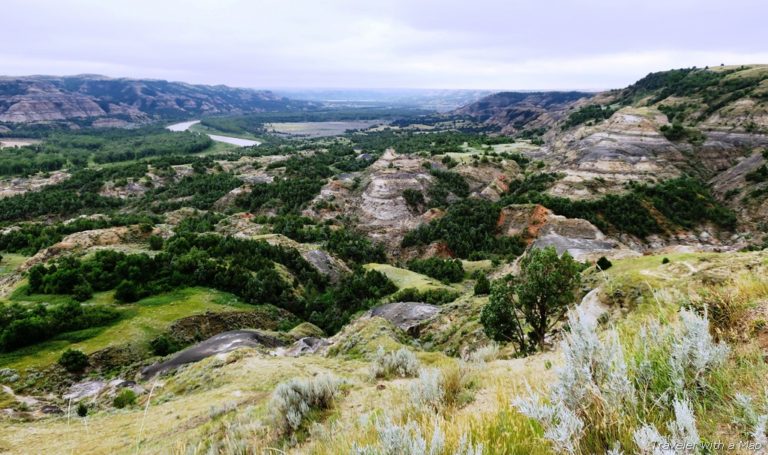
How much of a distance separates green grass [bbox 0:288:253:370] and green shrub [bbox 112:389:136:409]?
27.8 ft

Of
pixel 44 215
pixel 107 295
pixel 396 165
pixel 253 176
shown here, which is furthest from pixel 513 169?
pixel 44 215

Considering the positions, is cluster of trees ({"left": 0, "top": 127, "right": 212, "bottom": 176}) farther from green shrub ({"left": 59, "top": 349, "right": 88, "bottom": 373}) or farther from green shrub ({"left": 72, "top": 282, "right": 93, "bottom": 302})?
green shrub ({"left": 59, "top": 349, "right": 88, "bottom": 373})

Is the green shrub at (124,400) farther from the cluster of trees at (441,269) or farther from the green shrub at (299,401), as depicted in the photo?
the cluster of trees at (441,269)

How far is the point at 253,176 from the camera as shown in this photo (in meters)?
110

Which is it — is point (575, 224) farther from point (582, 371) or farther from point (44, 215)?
point (44, 215)

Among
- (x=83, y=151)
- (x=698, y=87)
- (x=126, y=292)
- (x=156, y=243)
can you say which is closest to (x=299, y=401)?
(x=126, y=292)

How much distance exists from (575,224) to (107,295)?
58.8 meters

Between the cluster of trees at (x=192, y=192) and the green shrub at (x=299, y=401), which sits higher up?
the green shrub at (x=299, y=401)

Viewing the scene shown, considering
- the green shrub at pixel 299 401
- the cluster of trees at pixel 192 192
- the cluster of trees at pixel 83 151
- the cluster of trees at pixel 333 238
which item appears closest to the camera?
the green shrub at pixel 299 401

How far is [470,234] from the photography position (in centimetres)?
6569

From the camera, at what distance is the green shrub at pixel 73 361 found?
22734 mm

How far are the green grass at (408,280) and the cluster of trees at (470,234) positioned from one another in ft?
50.5

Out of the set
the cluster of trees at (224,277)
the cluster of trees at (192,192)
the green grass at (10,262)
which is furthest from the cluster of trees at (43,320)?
the cluster of trees at (192,192)

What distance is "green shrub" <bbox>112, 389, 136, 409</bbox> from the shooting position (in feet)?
58.7
